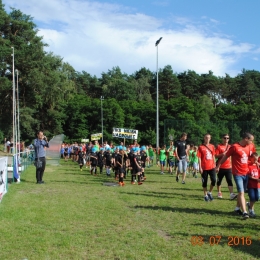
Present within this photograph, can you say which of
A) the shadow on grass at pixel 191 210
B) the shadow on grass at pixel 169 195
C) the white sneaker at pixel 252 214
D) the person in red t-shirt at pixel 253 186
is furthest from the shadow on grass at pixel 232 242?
the shadow on grass at pixel 169 195

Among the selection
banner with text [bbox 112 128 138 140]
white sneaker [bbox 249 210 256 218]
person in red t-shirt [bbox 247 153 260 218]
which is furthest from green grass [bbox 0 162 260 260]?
banner with text [bbox 112 128 138 140]

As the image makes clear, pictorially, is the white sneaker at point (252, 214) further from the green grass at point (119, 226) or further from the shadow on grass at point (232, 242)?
the shadow on grass at point (232, 242)

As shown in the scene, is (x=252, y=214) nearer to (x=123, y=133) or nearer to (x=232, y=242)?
(x=232, y=242)

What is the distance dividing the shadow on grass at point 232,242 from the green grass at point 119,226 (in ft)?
0.05

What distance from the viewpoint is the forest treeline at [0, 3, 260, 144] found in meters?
43.7

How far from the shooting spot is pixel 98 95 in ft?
275

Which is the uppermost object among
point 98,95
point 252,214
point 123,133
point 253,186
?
point 98,95

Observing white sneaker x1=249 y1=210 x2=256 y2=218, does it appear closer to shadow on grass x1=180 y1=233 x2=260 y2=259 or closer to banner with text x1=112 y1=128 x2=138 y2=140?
shadow on grass x1=180 y1=233 x2=260 y2=259

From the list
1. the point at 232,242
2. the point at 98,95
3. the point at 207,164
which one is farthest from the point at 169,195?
the point at 98,95

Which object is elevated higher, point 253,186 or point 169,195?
point 253,186

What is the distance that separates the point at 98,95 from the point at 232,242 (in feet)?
262

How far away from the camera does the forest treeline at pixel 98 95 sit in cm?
4369

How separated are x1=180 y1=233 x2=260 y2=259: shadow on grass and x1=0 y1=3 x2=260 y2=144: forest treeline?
96.6 ft

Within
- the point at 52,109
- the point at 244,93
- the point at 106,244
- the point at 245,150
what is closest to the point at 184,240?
the point at 106,244
